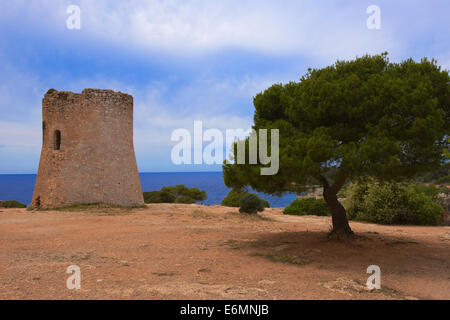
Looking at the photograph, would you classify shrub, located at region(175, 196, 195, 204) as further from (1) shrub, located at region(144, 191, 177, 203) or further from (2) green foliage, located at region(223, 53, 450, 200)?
(2) green foliage, located at region(223, 53, 450, 200)

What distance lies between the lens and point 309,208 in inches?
732

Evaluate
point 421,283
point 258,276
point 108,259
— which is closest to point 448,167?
point 421,283

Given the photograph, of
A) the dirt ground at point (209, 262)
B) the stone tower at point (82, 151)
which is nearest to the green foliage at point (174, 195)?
the stone tower at point (82, 151)

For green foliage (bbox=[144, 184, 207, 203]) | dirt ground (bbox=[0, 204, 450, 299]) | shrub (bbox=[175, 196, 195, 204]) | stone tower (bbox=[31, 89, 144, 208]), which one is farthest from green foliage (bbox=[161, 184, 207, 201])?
dirt ground (bbox=[0, 204, 450, 299])

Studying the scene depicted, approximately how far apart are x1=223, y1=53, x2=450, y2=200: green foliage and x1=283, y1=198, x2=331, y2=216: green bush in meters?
10.6

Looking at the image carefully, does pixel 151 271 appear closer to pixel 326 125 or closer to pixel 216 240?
pixel 216 240

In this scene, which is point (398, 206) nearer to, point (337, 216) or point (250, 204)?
point (250, 204)

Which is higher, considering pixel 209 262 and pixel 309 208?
pixel 209 262

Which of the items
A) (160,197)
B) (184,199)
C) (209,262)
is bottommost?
(184,199)

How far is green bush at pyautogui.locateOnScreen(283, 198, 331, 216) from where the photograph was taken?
18.3 m

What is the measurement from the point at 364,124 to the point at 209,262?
443 cm

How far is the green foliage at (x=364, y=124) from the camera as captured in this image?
260 inches

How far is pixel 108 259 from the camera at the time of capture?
6648mm

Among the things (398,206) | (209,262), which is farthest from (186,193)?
(209,262)
